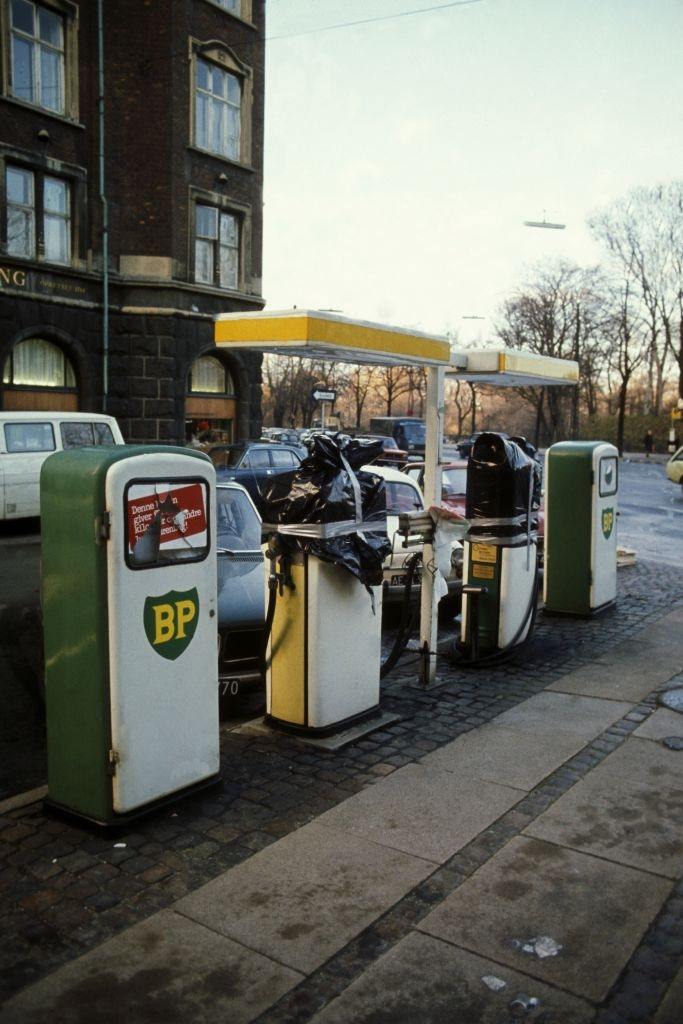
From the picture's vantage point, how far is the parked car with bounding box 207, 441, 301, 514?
50.1ft

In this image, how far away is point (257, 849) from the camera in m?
4.20

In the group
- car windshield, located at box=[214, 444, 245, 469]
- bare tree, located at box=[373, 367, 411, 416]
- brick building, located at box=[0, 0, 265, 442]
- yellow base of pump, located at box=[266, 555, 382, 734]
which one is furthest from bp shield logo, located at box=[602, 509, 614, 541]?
bare tree, located at box=[373, 367, 411, 416]

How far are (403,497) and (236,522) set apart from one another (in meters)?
3.28

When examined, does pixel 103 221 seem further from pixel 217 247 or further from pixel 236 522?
pixel 236 522

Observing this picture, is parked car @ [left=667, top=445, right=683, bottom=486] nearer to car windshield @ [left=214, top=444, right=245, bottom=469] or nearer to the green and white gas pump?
car windshield @ [left=214, top=444, right=245, bottom=469]

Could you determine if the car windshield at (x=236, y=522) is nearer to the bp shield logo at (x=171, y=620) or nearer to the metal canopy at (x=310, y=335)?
the metal canopy at (x=310, y=335)

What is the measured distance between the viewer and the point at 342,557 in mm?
5516

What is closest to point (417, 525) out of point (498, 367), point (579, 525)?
point (498, 367)

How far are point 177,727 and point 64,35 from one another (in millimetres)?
22773

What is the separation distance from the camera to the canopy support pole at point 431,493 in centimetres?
680

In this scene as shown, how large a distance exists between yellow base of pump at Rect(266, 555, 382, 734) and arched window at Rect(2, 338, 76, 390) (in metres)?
17.4

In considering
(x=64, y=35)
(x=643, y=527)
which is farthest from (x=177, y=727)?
(x=64, y=35)

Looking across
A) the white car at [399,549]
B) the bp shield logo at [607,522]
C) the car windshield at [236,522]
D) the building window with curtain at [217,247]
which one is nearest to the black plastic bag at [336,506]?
the car windshield at [236,522]

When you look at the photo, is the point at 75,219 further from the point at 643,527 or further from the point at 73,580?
the point at 73,580
